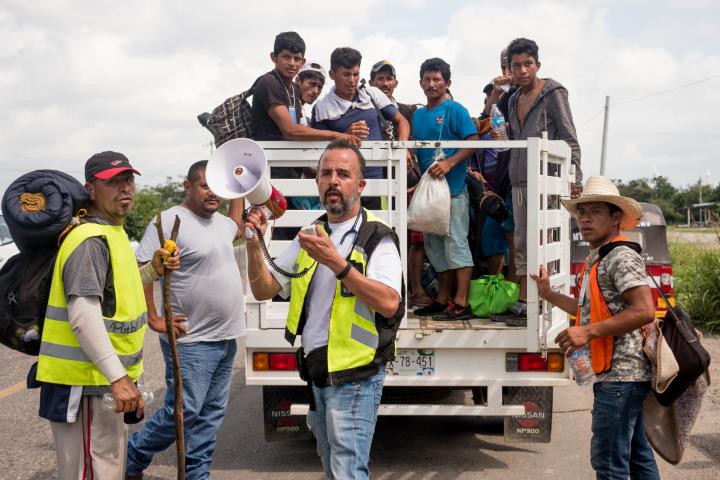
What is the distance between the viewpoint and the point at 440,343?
15.6 ft

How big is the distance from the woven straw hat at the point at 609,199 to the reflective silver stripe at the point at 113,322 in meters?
2.17

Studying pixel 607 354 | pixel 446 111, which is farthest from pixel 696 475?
pixel 446 111

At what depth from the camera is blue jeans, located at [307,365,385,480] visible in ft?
9.99

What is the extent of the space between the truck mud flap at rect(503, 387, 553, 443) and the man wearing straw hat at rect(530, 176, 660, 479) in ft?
4.81

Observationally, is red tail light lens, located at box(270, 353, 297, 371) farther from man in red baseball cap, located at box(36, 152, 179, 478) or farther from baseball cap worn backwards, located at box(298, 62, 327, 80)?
baseball cap worn backwards, located at box(298, 62, 327, 80)

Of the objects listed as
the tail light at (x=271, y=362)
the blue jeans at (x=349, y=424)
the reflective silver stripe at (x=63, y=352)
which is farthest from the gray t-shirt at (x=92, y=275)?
the tail light at (x=271, y=362)

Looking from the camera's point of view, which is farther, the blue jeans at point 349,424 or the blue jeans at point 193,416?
the blue jeans at point 193,416

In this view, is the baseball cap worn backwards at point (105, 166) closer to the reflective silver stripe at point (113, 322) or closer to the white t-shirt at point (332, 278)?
the reflective silver stripe at point (113, 322)

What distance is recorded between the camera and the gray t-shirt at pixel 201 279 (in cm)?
437

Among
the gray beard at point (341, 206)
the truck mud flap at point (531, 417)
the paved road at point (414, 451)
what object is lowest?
the paved road at point (414, 451)

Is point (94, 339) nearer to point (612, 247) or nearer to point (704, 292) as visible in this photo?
point (612, 247)

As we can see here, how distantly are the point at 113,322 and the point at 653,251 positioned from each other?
5920 millimetres

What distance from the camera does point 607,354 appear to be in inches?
138

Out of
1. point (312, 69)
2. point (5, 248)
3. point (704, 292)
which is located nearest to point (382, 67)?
point (312, 69)
